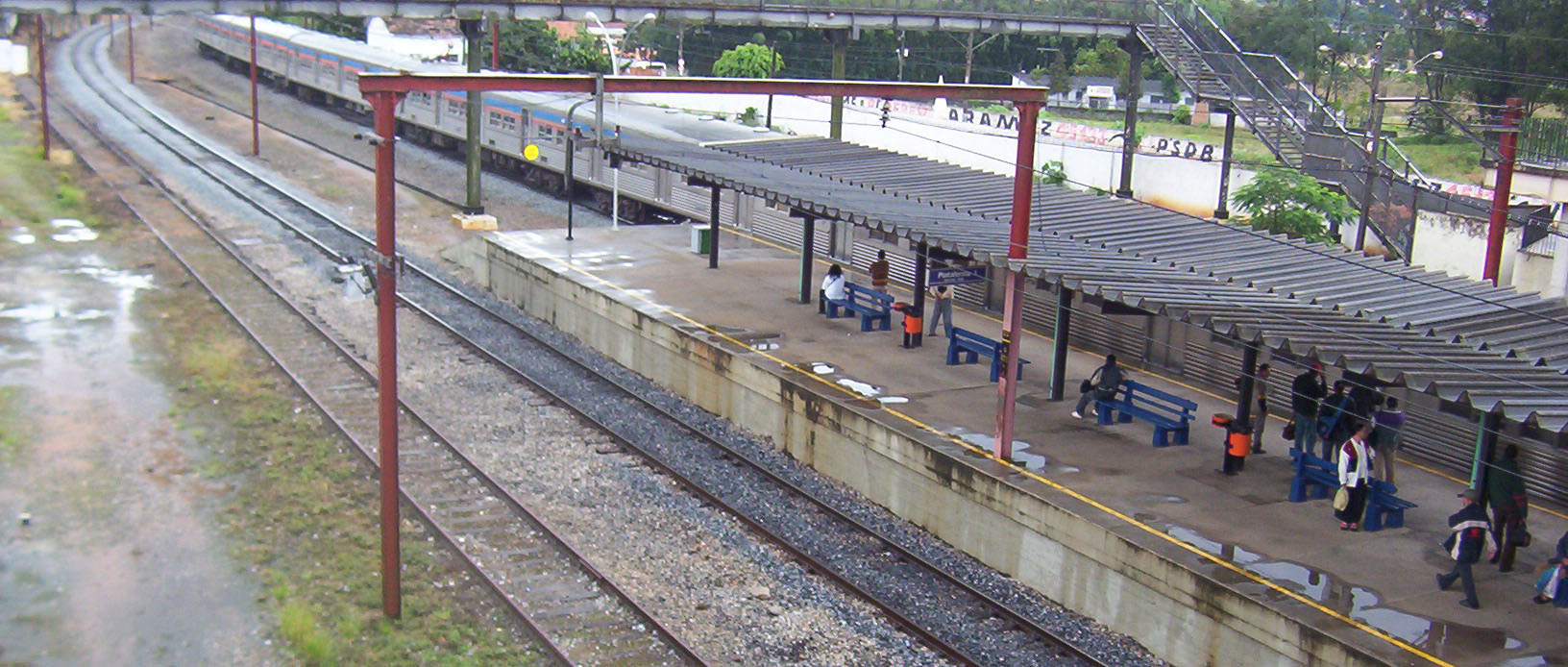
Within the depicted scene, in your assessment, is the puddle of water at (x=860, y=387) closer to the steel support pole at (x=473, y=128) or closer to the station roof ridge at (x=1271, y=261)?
the station roof ridge at (x=1271, y=261)

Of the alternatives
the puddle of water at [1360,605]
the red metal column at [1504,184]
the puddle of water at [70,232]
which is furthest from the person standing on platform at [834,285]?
the puddle of water at [70,232]

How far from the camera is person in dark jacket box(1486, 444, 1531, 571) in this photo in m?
11.6

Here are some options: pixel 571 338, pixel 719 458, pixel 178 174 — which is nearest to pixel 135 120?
pixel 178 174

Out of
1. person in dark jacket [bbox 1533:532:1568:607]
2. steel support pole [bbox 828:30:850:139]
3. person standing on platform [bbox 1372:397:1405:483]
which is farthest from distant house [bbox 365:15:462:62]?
person in dark jacket [bbox 1533:532:1568:607]

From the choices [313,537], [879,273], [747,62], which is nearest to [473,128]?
[879,273]

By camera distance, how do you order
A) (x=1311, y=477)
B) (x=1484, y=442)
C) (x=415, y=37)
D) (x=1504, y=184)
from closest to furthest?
(x=1484, y=442), (x=1311, y=477), (x=1504, y=184), (x=415, y=37)

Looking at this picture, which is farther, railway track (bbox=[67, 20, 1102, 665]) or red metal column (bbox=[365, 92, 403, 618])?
railway track (bbox=[67, 20, 1102, 665])

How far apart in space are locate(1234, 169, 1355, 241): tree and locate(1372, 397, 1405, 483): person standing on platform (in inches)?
463

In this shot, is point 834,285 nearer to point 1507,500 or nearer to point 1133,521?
point 1133,521

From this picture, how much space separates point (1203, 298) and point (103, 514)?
11.4 metres

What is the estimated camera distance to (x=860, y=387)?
17594 mm

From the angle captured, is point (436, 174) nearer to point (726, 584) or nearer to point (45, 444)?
point (45, 444)

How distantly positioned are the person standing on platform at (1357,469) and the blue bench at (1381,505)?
7 cm

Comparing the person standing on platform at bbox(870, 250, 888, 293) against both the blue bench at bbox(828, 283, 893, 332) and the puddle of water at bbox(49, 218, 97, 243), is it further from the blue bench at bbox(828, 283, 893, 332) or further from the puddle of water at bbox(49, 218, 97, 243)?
the puddle of water at bbox(49, 218, 97, 243)
